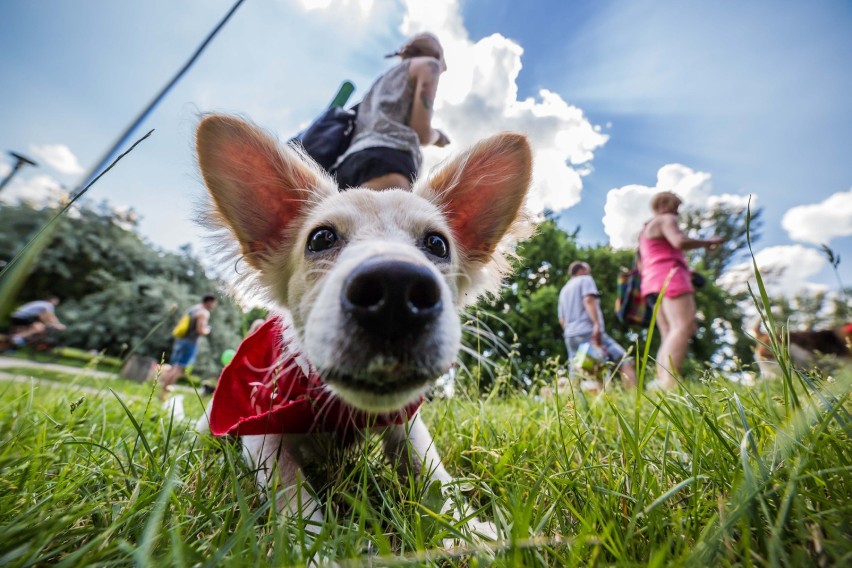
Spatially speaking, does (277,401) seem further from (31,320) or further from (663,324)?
(31,320)

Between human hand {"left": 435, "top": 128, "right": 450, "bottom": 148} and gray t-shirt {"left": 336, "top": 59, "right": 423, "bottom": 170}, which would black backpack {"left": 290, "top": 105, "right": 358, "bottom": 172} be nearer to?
gray t-shirt {"left": 336, "top": 59, "right": 423, "bottom": 170}

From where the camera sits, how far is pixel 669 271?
451 centimetres

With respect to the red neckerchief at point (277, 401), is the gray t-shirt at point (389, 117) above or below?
above

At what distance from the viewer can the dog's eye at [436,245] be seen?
6.24 ft

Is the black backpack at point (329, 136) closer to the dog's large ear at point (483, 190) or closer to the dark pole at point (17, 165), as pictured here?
the dog's large ear at point (483, 190)

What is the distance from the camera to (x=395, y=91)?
3365mm

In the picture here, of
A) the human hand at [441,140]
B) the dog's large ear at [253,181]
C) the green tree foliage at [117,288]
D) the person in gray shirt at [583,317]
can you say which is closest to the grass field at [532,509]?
the dog's large ear at [253,181]

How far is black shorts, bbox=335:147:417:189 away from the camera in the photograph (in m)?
3.06

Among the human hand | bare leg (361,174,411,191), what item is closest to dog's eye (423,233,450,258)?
bare leg (361,174,411,191)

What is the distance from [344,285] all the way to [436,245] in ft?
2.55

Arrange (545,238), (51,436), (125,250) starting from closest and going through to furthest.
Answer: (51,436), (545,238), (125,250)

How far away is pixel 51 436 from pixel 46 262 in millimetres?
26587

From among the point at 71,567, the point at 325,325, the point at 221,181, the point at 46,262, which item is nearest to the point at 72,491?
the point at 71,567

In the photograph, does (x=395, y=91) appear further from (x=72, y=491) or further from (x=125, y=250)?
(x=125, y=250)
